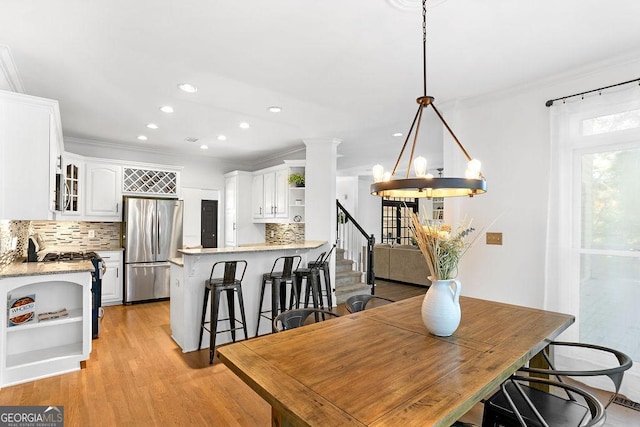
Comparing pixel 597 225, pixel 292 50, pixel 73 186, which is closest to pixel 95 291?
pixel 73 186

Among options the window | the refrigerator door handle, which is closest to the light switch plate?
the refrigerator door handle

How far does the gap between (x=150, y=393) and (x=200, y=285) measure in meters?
1.17

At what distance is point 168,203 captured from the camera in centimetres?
583

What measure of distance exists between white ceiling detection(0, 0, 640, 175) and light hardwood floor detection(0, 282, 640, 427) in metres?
2.73

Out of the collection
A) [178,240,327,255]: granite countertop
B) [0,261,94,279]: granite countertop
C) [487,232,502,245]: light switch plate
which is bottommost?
[0,261,94,279]: granite countertop

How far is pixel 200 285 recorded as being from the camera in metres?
3.65

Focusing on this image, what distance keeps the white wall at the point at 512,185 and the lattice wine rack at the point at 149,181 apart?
4.86 m

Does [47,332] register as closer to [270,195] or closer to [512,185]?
[270,195]

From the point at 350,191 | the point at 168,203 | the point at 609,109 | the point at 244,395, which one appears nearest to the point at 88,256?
the point at 168,203

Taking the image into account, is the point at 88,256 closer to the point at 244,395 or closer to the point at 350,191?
the point at 244,395

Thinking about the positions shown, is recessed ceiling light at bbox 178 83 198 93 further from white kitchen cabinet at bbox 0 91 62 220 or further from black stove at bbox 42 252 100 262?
black stove at bbox 42 252 100 262

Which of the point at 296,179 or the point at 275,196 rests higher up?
the point at 296,179

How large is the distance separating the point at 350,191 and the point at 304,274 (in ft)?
19.7

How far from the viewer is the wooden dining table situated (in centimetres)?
110
